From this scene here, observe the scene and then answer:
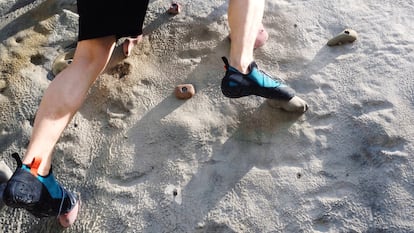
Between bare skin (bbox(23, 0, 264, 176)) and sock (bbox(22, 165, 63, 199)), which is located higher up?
bare skin (bbox(23, 0, 264, 176))

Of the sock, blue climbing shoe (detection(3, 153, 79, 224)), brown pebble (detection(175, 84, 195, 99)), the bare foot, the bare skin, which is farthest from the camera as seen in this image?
the bare foot

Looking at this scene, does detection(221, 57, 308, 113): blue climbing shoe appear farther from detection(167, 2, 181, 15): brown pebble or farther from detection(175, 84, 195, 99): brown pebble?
detection(167, 2, 181, 15): brown pebble

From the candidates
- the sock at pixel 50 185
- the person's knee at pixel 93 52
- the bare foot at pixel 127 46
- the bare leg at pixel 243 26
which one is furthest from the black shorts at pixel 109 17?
the sock at pixel 50 185

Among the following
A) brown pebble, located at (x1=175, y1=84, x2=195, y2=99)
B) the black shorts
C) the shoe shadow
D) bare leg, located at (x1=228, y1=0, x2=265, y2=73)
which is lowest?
the shoe shadow

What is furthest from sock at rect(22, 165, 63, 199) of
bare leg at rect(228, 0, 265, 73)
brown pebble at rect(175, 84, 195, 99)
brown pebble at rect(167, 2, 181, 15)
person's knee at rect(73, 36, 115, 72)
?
brown pebble at rect(167, 2, 181, 15)

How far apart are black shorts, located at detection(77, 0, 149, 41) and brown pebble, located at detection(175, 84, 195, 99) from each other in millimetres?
454

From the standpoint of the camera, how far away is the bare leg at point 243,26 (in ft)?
8.73

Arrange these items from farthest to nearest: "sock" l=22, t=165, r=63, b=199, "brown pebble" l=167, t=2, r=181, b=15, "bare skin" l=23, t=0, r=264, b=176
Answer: "brown pebble" l=167, t=2, r=181, b=15, "bare skin" l=23, t=0, r=264, b=176, "sock" l=22, t=165, r=63, b=199

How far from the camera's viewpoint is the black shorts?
2.58m

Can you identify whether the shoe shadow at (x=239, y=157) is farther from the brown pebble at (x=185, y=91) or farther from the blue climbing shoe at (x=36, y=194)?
the blue climbing shoe at (x=36, y=194)

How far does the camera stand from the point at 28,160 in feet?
8.12

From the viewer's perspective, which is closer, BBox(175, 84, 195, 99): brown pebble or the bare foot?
BBox(175, 84, 195, 99): brown pebble

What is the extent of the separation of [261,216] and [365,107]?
0.80 metres

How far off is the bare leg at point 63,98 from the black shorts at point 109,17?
0.06m
